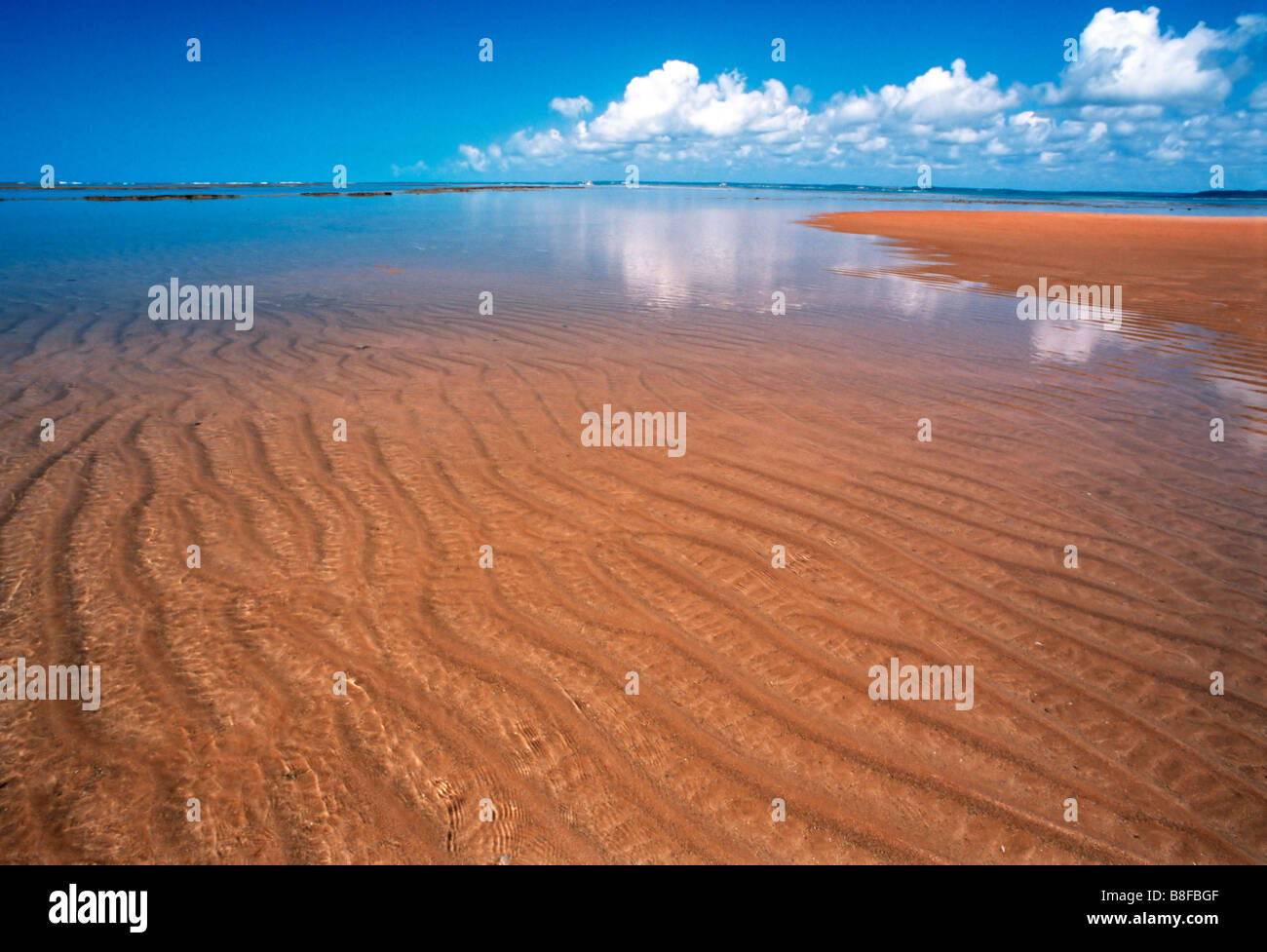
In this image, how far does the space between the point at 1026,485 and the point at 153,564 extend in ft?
21.8

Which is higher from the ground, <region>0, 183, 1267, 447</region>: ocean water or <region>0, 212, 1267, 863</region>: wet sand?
<region>0, 183, 1267, 447</region>: ocean water

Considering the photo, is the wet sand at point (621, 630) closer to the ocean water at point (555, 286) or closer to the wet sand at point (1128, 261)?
the ocean water at point (555, 286)

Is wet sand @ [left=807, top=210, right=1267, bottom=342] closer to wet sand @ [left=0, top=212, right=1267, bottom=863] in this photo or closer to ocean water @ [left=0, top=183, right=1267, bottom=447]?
ocean water @ [left=0, top=183, right=1267, bottom=447]

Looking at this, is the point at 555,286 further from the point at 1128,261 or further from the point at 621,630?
the point at 1128,261

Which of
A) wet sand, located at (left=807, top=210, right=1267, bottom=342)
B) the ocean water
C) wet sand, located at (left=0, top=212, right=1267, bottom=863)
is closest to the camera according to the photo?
wet sand, located at (left=0, top=212, right=1267, bottom=863)

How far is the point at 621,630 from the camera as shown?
12.3 ft

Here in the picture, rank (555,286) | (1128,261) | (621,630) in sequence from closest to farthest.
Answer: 1. (621,630)
2. (555,286)
3. (1128,261)

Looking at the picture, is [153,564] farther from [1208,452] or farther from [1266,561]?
[1208,452]

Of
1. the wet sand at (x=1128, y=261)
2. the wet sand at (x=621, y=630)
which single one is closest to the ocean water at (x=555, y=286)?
the wet sand at (x=1128, y=261)

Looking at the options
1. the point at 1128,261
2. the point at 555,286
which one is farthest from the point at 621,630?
the point at 1128,261

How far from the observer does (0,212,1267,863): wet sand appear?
2.71 meters

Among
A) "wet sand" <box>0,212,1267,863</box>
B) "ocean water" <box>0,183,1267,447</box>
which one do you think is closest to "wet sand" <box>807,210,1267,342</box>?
"ocean water" <box>0,183,1267,447</box>

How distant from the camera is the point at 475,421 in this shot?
21.5 ft
